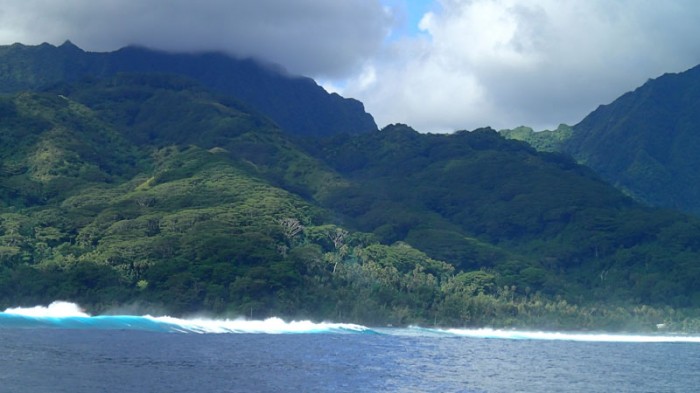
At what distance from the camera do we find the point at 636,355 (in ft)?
554

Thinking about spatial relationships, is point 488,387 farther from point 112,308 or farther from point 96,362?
point 112,308

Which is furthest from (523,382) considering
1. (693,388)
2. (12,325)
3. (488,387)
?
(12,325)

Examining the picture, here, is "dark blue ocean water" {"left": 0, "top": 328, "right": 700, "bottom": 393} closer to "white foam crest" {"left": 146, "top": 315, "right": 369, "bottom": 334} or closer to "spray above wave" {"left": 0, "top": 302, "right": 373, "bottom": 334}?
"spray above wave" {"left": 0, "top": 302, "right": 373, "bottom": 334}

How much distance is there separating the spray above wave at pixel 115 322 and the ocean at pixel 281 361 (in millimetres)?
379

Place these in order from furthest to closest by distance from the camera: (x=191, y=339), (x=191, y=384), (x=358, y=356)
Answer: (x=191, y=339) < (x=358, y=356) < (x=191, y=384)

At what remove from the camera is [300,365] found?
4402 inches

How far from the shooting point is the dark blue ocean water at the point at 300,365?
8775 centimetres

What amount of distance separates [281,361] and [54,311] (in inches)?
3507

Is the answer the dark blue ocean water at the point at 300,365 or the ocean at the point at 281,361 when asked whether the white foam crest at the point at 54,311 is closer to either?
the ocean at the point at 281,361

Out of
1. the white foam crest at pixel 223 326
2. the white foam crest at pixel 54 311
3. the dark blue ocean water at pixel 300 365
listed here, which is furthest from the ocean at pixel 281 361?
the white foam crest at pixel 223 326

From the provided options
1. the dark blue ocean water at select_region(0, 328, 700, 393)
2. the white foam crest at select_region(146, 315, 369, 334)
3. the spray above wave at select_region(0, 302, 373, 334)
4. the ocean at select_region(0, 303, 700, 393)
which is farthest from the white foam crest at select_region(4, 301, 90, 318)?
the dark blue ocean water at select_region(0, 328, 700, 393)

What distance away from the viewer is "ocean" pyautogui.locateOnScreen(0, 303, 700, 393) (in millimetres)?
89062

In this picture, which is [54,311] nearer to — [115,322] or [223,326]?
[115,322]

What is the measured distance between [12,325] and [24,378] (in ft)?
235
